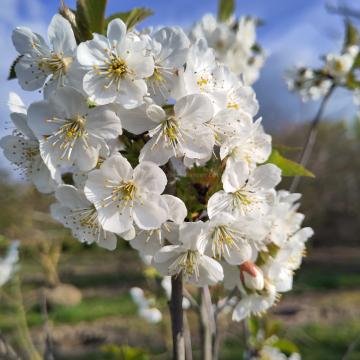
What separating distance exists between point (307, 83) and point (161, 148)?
159cm

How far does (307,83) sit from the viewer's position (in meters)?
2.13

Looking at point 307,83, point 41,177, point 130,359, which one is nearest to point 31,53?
point 41,177

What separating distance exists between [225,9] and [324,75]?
57 cm

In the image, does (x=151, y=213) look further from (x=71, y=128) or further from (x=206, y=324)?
(x=206, y=324)

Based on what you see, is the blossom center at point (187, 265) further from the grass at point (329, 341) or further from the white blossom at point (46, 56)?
the grass at point (329, 341)

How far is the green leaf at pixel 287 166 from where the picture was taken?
913mm

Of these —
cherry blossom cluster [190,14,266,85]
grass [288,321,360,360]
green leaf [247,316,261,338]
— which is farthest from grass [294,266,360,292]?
green leaf [247,316,261,338]

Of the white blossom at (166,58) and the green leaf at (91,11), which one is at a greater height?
the green leaf at (91,11)

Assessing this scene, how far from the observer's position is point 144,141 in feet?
2.60

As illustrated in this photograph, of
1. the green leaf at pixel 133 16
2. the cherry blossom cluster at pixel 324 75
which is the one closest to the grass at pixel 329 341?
the cherry blossom cluster at pixel 324 75

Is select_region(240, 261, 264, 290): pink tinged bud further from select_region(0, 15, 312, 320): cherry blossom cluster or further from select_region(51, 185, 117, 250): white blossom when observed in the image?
select_region(51, 185, 117, 250): white blossom

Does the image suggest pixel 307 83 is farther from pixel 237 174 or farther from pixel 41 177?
pixel 41 177

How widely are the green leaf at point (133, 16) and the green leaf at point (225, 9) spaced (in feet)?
4.43

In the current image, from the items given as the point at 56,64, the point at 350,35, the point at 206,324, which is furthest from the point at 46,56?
the point at 350,35
